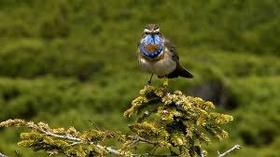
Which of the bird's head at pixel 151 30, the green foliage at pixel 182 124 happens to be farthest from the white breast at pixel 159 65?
the green foliage at pixel 182 124

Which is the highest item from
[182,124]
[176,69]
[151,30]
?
[176,69]

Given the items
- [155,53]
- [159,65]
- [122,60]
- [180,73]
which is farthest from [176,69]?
[122,60]

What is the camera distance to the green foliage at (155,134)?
6.00 m

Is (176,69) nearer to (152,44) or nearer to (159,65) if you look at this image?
(159,65)

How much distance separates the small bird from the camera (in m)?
8.07

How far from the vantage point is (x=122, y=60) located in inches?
1281

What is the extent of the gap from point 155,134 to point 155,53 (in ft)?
7.11

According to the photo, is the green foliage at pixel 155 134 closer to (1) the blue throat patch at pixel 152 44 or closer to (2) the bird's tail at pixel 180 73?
(1) the blue throat patch at pixel 152 44

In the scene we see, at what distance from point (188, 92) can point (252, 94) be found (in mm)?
2415

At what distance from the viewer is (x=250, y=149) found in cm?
2312

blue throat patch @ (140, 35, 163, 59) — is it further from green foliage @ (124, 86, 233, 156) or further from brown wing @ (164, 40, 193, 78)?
green foliage @ (124, 86, 233, 156)

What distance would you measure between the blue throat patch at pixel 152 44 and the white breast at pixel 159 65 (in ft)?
0.25

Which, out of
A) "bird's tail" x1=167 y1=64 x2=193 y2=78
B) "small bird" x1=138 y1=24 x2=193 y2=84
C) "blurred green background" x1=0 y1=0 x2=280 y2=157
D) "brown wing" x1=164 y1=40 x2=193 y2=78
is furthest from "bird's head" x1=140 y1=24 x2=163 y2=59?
"blurred green background" x1=0 y1=0 x2=280 y2=157

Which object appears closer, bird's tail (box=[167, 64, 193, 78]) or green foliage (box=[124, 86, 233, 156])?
green foliage (box=[124, 86, 233, 156])
